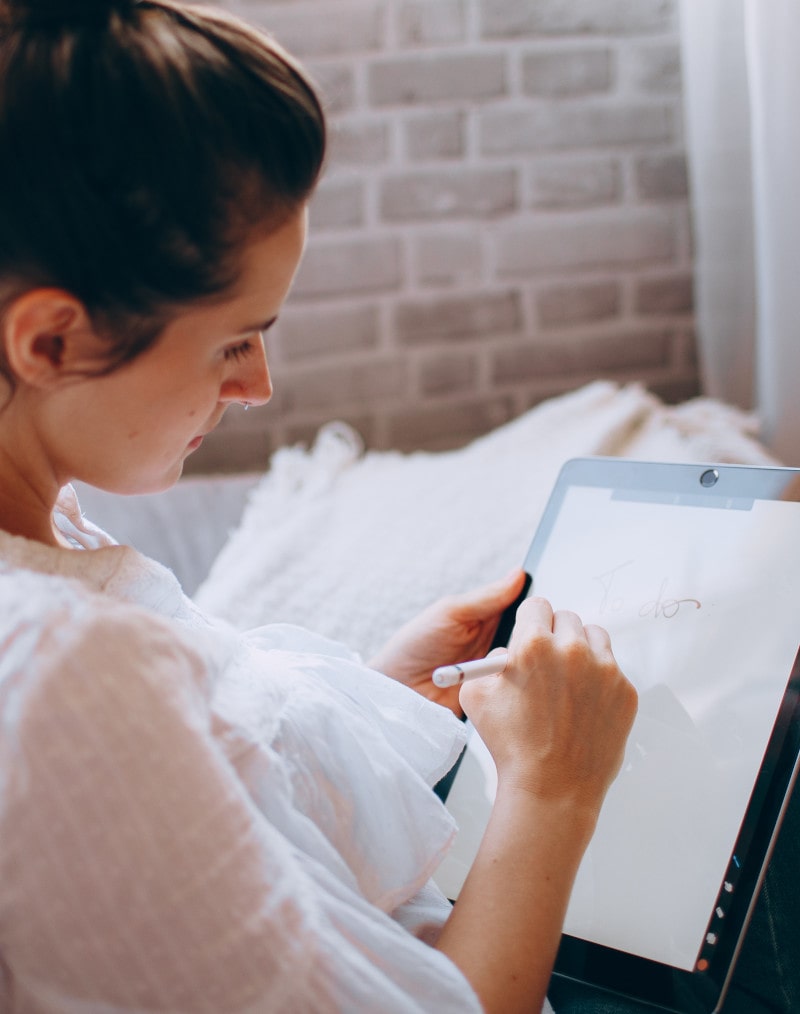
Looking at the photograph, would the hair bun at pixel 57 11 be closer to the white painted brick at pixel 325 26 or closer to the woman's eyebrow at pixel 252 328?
the woman's eyebrow at pixel 252 328

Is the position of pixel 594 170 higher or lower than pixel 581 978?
higher

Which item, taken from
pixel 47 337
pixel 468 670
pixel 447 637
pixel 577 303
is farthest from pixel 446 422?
pixel 47 337

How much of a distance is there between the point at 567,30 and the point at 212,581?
1009 mm

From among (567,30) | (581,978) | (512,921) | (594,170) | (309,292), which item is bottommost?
(581,978)

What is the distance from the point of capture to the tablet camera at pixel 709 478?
2.16 ft

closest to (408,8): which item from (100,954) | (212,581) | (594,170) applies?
(594,170)

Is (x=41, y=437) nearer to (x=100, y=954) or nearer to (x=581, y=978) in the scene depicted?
(x=100, y=954)

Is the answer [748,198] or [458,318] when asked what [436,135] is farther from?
[748,198]

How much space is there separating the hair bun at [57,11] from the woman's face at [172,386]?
0.13 meters

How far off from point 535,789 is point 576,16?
127 centimetres

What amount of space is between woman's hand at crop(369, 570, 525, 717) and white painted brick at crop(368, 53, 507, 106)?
0.96m

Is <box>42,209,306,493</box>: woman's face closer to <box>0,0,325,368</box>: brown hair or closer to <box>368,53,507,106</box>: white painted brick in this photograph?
<box>0,0,325,368</box>: brown hair

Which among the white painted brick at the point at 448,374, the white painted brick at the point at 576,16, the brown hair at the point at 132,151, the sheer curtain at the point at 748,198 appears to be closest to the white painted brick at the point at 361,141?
the white painted brick at the point at 576,16

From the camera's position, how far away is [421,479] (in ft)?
3.69
